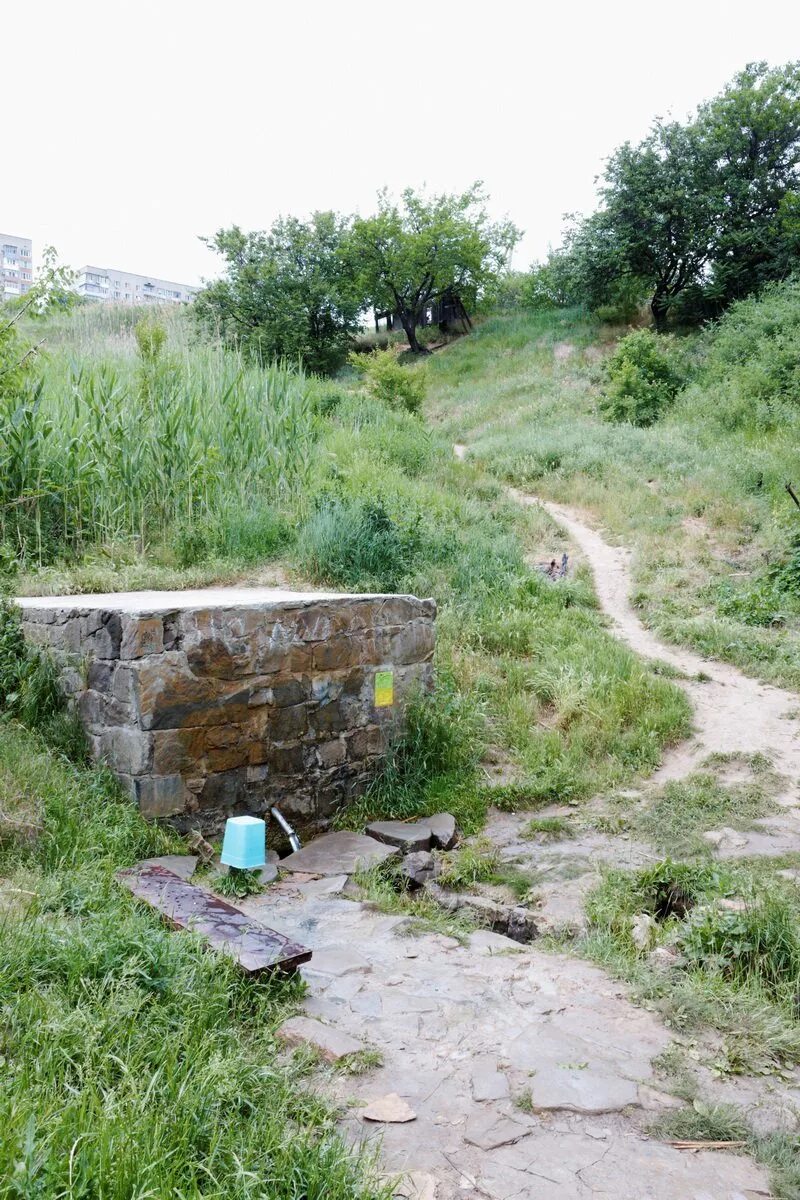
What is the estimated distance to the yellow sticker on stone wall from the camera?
19.3 ft

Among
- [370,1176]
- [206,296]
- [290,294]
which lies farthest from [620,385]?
[370,1176]

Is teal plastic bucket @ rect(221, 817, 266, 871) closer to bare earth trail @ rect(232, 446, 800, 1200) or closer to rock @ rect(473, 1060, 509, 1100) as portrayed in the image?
bare earth trail @ rect(232, 446, 800, 1200)

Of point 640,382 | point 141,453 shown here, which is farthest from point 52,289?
point 640,382

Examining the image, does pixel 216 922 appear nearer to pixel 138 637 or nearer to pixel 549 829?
pixel 138 637

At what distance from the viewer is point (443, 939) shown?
12.3 ft

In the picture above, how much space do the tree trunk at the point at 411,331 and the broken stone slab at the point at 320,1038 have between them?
1089 inches

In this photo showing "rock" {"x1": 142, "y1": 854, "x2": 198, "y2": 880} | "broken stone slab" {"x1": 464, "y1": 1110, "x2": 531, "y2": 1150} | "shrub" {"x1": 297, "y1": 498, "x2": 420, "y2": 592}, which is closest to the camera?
"broken stone slab" {"x1": 464, "y1": 1110, "x2": 531, "y2": 1150}

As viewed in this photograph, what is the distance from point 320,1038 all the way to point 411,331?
2787 cm

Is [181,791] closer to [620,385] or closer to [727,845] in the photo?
[727,845]

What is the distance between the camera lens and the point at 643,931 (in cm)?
400

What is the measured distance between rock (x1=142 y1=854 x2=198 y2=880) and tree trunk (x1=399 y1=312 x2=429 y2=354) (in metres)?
26.3

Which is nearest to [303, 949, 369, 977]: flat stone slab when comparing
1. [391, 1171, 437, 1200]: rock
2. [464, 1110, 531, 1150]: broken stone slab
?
[464, 1110, 531, 1150]: broken stone slab

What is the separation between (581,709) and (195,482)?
4.37 m

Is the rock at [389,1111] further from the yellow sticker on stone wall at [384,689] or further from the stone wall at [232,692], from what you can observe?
the yellow sticker on stone wall at [384,689]
